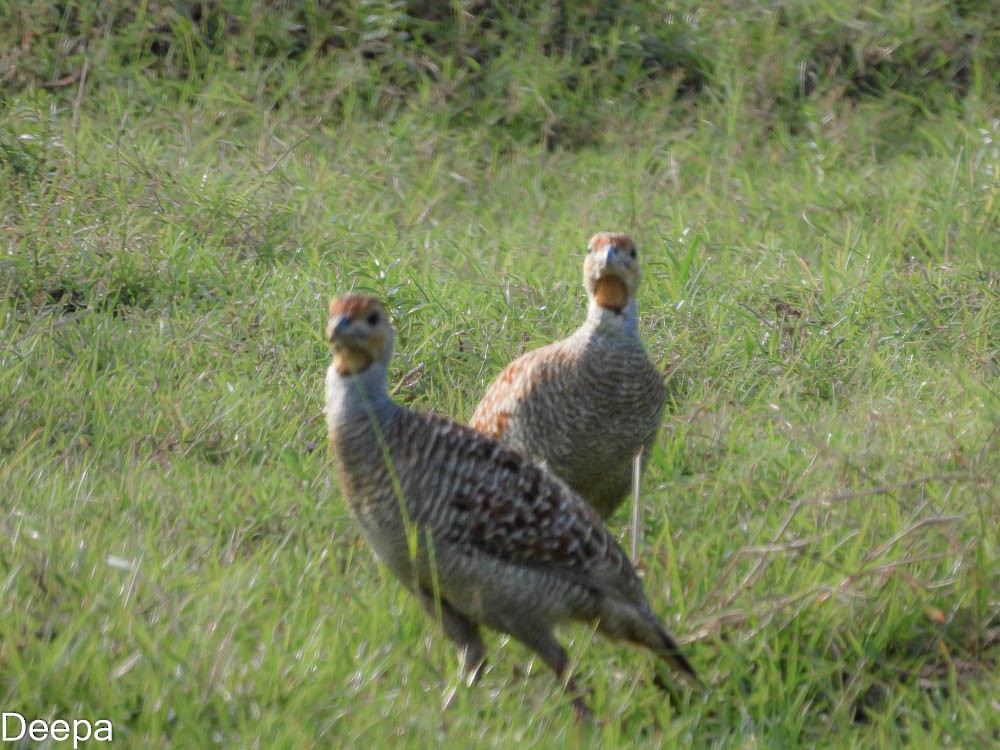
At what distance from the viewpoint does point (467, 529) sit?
377 cm

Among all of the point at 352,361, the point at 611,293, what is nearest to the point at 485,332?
the point at 611,293

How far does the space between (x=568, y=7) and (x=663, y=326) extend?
310 cm

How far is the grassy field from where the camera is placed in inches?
145

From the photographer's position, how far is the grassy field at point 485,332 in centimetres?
368

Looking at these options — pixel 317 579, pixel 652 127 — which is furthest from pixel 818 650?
pixel 652 127

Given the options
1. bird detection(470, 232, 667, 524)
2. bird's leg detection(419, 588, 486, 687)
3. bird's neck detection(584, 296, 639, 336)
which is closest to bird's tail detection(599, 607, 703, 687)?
bird's leg detection(419, 588, 486, 687)

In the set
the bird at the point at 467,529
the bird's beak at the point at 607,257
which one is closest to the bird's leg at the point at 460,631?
the bird at the point at 467,529

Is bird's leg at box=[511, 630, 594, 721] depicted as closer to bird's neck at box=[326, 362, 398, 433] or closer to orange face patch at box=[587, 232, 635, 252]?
bird's neck at box=[326, 362, 398, 433]

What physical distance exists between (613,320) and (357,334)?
1.19 meters

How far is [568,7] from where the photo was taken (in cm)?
838

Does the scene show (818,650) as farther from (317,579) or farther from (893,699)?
(317,579)

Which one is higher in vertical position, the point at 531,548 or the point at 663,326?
the point at 531,548

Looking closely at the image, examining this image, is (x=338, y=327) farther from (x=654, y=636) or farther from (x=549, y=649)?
(x=654, y=636)

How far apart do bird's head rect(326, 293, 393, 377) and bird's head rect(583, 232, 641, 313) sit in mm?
1085
